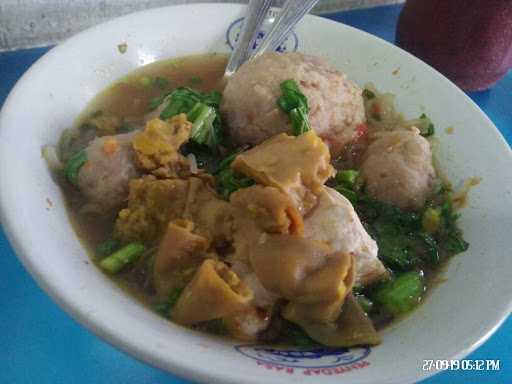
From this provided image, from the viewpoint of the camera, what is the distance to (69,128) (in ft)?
5.31

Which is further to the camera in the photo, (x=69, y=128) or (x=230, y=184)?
(x=69, y=128)

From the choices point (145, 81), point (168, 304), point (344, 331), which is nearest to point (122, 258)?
point (168, 304)

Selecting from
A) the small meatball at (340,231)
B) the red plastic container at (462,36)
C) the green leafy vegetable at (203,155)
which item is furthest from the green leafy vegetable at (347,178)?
the red plastic container at (462,36)

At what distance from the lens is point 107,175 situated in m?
1.44

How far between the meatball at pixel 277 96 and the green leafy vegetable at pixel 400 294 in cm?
52

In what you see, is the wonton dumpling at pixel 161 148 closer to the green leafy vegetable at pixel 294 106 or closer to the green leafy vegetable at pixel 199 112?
the green leafy vegetable at pixel 199 112

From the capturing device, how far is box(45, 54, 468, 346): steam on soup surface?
3.93 ft

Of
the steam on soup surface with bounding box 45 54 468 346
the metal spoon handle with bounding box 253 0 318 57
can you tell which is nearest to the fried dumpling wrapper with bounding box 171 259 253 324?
the steam on soup surface with bounding box 45 54 468 346

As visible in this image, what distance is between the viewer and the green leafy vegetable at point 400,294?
4.43 feet

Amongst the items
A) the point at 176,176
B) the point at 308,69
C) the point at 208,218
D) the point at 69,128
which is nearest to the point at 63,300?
the point at 208,218

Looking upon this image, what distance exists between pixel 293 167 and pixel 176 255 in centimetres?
35

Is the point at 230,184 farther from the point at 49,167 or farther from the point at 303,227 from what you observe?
the point at 49,167

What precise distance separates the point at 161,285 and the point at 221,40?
1.13 metres

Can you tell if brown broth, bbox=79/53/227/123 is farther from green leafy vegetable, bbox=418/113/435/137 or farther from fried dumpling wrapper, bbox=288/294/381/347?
fried dumpling wrapper, bbox=288/294/381/347
